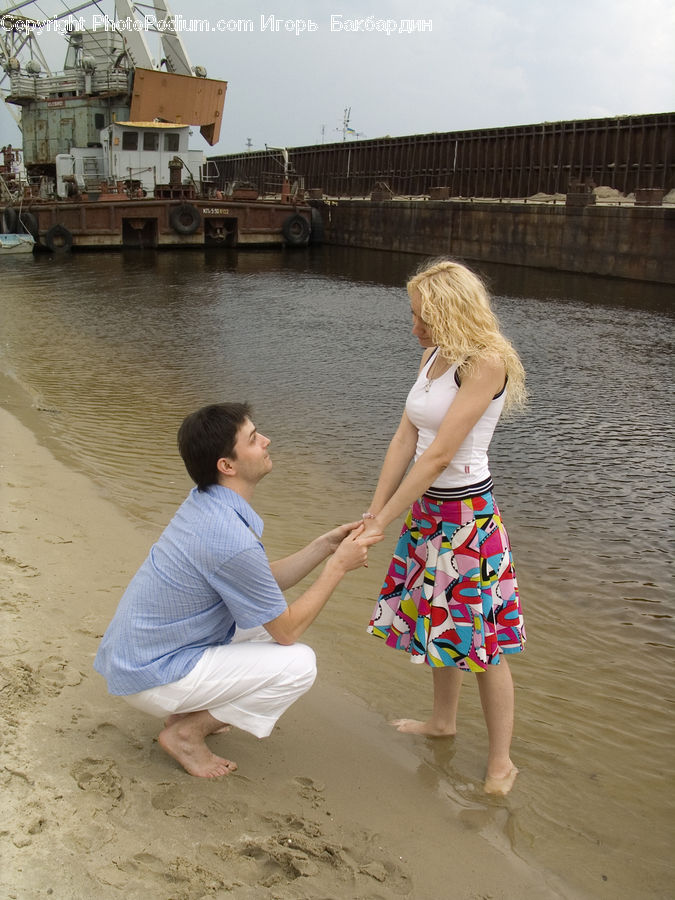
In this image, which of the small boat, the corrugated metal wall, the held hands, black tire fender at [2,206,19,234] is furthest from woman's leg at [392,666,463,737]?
black tire fender at [2,206,19,234]

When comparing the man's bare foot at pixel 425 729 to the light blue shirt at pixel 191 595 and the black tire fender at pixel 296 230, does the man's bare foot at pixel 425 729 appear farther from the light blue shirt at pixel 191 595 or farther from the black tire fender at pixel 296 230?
the black tire fender at pixel 296 230

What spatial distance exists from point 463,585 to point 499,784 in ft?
2.41

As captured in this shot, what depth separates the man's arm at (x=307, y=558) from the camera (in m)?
→ 2.80

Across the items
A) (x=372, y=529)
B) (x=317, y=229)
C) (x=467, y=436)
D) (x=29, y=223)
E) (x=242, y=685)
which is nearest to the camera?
(x=242, y=685)

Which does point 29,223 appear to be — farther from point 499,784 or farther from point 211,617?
point 499,784

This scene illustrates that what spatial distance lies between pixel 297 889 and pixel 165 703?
65cm

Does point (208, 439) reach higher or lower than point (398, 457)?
higher

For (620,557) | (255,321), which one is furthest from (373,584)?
(255,321)

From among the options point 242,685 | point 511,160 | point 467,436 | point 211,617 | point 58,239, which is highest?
point 511,160

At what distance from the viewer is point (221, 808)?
7.71 ft

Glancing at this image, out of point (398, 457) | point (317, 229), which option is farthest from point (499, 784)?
point (317, 229)

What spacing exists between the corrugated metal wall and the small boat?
15.8 m

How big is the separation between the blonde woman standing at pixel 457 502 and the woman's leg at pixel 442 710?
0.63 feet

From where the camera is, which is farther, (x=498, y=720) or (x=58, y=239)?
(x=58, y=239)
